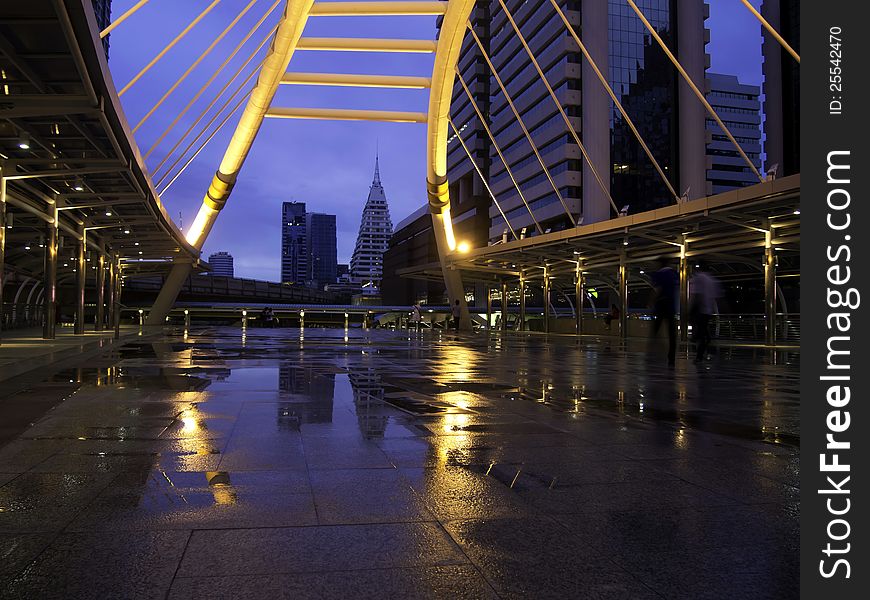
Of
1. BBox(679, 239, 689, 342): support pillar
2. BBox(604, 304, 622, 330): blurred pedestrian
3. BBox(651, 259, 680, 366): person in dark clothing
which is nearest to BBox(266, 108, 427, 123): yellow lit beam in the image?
BBox(604, 304, 622, 330): blurred pedestrian

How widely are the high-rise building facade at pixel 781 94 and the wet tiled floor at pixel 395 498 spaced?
77716 mm

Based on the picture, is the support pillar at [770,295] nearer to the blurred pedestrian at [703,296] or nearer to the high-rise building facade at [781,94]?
the blurred pedestrian at [703,296]

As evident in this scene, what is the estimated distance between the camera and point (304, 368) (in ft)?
40.8

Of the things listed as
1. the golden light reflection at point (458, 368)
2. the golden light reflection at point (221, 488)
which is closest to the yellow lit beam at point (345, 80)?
the golden light reflection at point (458, 368)

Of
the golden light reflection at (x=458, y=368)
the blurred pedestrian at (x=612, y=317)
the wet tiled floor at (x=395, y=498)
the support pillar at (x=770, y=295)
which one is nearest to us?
the wet tiled floor at (x=395, y=498)

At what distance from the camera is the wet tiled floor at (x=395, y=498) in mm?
2646

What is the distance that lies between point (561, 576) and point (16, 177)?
19866 millimetres

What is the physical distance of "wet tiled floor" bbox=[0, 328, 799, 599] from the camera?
2.65 meters

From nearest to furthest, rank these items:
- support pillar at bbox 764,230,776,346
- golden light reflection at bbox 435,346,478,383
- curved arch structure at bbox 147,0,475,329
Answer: golden light reflection at bbox 435,346,478,383
support pillar at bbox 764,230,776,346
curved arch structure at bbox 147,0,475,329

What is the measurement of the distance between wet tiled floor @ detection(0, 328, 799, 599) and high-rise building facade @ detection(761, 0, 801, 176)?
7772 centimetres

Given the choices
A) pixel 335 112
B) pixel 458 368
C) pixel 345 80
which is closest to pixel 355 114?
pixel 335 112

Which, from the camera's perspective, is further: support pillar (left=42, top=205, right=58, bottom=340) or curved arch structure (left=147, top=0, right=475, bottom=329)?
curved arch structure (left=147, top=0, right=475, bottom=329)

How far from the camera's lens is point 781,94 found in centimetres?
7900

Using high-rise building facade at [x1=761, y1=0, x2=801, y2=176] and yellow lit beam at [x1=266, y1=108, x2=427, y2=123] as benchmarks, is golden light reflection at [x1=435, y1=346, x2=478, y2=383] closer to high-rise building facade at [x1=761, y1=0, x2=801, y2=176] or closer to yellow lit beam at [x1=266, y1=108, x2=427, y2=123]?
yellow lit beam at [x1=266, y1=108, x2=427, y2=123]
